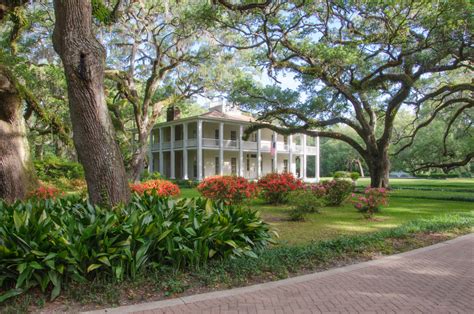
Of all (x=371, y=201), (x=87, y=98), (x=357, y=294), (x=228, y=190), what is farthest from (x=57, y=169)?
(x=357, y=294)

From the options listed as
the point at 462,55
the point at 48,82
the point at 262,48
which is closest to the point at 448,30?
the point at 462,55

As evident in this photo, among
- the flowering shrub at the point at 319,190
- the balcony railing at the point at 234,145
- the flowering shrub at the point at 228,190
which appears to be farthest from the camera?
the balcony railing at the point at 234,145

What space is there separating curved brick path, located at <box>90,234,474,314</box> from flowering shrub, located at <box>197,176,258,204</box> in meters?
6.74

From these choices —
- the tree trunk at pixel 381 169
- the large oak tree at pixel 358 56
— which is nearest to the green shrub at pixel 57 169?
the large oak tree at pixel 358 56

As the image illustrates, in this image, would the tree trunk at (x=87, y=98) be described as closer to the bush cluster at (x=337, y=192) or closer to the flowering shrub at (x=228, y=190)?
the flowering shrub at (x=228, y=190)

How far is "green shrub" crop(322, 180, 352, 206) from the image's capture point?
15.1 m

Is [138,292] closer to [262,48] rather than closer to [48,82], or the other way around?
[262,48]

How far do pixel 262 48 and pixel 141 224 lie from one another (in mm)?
16957

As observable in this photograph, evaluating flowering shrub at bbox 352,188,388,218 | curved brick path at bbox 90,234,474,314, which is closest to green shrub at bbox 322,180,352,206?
flowering shrub at bbox 352,188,388,218

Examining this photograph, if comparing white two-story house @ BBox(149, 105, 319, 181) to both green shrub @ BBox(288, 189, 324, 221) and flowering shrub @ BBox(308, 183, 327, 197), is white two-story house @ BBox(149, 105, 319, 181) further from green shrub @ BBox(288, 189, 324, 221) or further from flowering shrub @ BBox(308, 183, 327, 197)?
green shrub @ BBox(288, 189, 324, 221)

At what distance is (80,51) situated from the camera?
589cm

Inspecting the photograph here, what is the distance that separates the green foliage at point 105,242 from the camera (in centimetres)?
422

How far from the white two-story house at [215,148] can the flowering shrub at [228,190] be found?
68.3 feet

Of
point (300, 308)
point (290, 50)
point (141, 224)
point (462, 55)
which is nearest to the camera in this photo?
point (300, 308)
